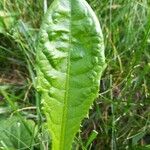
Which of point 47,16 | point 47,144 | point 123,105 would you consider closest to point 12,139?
point 47,144

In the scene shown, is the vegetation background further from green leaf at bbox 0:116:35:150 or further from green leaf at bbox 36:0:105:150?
green leaf at bbox 36:0:105:150

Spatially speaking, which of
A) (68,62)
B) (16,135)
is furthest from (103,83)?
(68,62)

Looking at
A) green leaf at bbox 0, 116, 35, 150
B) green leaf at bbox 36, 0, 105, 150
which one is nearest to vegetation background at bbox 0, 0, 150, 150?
green leaf at bbox 0, 116, 35, 150

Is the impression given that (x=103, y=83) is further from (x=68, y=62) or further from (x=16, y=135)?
(x=68, y=62)

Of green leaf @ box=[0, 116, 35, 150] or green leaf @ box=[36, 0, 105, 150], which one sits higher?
green leaf @ box=[36, 0, 105, 150]

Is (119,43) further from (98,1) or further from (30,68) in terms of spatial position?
(30,68)

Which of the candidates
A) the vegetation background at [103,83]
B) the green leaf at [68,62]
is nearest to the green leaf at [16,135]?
the vegetation background at [103,83]
